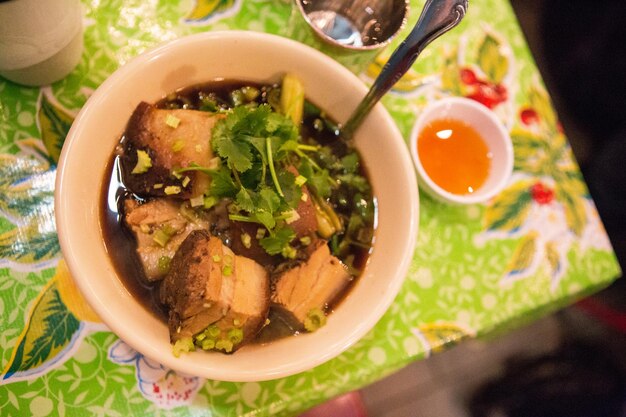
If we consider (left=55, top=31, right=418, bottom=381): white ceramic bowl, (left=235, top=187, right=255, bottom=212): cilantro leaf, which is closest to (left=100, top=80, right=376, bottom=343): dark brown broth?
(left=55, top=31, right=418, bottom=381): white ceramic bowl

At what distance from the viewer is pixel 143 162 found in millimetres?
1560

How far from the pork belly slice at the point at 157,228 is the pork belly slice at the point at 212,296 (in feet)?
0.29

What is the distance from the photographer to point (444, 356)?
10.5 feet

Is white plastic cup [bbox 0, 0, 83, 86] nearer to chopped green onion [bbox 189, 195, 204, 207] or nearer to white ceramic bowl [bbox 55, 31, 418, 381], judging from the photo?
white ceramic bowl [bbox 55, 31, 418, 381]

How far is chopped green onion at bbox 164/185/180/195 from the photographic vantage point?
1.55 metres

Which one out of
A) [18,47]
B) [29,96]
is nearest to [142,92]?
[18,47]

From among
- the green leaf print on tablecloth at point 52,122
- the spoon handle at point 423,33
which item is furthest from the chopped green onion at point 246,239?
the green leaf print on tablecloth at point 52,122

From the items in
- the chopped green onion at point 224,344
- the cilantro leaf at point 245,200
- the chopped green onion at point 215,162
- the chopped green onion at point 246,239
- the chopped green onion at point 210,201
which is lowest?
the chopped green onion at point 224,344

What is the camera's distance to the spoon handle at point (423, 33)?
150cm

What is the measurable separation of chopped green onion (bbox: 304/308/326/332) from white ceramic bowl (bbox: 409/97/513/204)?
0.65 meters

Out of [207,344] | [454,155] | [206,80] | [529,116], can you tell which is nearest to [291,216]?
[207,344]

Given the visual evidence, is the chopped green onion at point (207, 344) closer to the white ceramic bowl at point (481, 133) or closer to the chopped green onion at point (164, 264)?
the chopped green onion at point (164, 264)

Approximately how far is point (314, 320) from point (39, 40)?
1.15m

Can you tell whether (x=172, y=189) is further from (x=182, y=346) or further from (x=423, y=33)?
(x=423, y=33)
